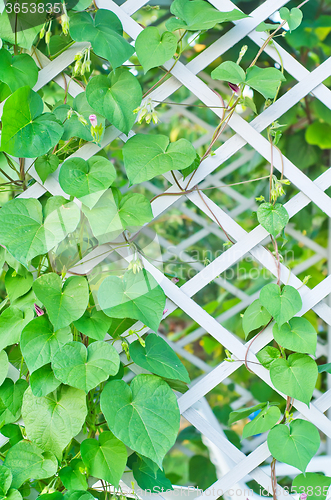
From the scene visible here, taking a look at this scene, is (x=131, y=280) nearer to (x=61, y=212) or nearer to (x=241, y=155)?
(x=61, y=212)

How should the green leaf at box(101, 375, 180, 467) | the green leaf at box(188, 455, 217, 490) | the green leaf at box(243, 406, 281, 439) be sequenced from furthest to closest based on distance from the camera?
the green leaf at box(188, 455, 217, 490), the green leaf at box(243, 406, 281, 439), the green leaf at box(101, 375, 180, 467)

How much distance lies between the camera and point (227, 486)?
0.87 metres

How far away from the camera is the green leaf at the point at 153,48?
0.72 meters

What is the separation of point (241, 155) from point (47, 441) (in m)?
1.54

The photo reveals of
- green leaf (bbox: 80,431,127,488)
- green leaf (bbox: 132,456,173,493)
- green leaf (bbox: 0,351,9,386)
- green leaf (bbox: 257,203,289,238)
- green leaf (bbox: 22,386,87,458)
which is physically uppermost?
green leaf (bbox: 257,203,289,238)

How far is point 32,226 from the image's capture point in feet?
2.43

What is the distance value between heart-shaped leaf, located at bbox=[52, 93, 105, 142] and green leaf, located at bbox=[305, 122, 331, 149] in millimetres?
900

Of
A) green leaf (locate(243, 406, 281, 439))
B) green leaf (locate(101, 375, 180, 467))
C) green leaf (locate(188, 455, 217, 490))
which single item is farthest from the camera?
green leaf (locate(188, 455, 217, 490))

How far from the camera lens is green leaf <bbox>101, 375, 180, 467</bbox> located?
27.6 inches

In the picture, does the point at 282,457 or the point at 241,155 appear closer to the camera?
Result: the point at 282,457

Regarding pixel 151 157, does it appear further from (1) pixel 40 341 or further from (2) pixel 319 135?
(2) pixel 319 135

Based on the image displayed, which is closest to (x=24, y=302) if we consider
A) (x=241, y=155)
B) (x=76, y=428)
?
(x=76, y=428)

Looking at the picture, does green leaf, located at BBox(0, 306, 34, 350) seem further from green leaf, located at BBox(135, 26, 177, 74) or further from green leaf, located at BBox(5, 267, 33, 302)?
green leaf, located at BBox(135, 26, 177, 74)

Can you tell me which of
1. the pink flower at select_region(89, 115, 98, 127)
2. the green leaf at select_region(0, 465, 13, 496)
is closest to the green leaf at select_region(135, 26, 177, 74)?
the pink flower at select_region(89, 115, 98, 127)
